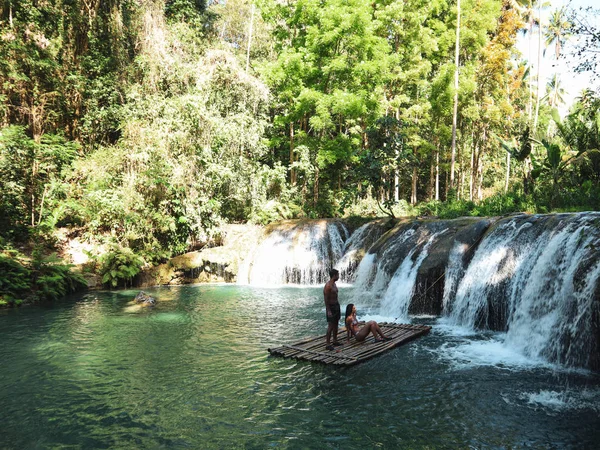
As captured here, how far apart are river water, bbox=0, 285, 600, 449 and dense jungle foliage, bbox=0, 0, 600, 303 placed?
321 inches

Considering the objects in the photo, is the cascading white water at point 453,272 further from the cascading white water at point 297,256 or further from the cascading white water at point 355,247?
the cascading white water at point 297,256

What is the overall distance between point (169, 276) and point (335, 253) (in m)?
7.11

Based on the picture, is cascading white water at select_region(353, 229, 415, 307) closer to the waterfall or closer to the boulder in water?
the waterfall

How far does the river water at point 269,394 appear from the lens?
519cm

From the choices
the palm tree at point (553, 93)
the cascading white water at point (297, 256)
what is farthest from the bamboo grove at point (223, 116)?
the palm tree at point (553, 93)

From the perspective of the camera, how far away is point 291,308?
12.6 meters

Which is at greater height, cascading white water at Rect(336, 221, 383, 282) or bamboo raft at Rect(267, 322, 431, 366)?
cascading white water at Rect(336, 221, 383, 282)

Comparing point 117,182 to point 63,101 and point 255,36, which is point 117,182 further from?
point 255,36

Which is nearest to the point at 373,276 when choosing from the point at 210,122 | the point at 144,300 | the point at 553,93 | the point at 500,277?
the point at 500,277

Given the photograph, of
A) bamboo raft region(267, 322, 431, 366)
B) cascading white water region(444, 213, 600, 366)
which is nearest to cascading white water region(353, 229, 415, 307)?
cascading white water region(444, 213, 600, 366)

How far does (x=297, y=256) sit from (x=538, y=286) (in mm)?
10699

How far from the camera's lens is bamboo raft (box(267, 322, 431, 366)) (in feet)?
25.1

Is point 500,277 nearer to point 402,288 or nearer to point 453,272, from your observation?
point 453,272

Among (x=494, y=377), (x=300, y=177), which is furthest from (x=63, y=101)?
(x=494, y=377)
